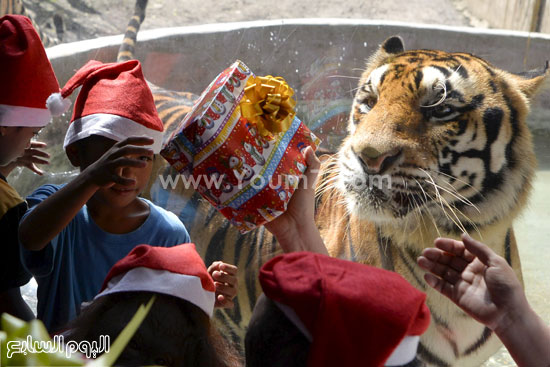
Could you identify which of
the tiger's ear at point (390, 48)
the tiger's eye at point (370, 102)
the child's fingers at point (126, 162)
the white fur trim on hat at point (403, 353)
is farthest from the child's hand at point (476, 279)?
the tiger's ear at point (390, 48)

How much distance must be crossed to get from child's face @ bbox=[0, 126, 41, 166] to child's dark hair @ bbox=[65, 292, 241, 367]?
0.55m

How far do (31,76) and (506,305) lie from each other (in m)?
1.12

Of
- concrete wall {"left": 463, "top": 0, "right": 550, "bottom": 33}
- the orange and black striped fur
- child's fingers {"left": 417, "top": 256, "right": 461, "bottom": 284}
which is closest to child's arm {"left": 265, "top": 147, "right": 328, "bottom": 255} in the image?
child's fingers {"left": 417, "top": 256, "right": 461, "bottom": 284}

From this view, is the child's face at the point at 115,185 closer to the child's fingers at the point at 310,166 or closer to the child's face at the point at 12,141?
the child's face at the point at 12,141

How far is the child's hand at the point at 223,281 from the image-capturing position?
1.32 m

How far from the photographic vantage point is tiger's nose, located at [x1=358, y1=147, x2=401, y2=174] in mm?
1820

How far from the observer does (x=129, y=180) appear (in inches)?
43.9

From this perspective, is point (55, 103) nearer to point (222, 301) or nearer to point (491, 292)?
point (222, 301)

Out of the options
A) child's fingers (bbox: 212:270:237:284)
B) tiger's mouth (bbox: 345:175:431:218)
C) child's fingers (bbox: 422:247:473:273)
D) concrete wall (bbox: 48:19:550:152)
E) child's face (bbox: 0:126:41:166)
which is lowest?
concrete wall (bbox: 48:19:550:152)

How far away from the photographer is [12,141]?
1438mm

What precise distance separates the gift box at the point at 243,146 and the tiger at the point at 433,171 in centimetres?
56

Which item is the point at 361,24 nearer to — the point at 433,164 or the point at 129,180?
the point at 433,164

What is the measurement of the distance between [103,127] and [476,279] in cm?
79

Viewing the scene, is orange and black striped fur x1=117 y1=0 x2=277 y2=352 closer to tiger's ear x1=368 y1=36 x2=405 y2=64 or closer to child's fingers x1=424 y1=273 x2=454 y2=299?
tiger's ear x1=368 y1=36 x2=405 y2=64
